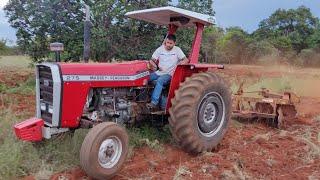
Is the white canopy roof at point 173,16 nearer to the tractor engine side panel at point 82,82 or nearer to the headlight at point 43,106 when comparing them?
the tractor engine side panel at point 82,82

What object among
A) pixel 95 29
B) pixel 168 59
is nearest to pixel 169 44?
pixel 168 59

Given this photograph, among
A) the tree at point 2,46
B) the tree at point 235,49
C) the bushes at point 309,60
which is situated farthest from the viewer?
the tree at point 235,49

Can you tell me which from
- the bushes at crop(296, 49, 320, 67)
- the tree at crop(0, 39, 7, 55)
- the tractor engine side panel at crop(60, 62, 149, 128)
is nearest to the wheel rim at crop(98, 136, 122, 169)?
the tractor engine side panel at crop(60, 62, 149, 128)

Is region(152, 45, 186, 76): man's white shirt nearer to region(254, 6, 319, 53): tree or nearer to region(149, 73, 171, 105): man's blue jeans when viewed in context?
region(149, 73, 171, 105): man's blue jeans

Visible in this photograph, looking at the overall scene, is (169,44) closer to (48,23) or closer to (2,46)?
(48,23)

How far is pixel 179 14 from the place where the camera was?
6.65 metres

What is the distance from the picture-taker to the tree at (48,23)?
44.3ft

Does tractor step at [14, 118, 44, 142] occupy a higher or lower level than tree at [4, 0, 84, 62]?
lower

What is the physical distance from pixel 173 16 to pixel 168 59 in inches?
26.8

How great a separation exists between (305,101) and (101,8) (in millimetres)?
6163

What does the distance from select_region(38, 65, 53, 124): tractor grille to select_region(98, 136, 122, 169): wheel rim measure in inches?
33.8

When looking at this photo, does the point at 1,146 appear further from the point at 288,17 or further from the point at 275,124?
the point at 288,17

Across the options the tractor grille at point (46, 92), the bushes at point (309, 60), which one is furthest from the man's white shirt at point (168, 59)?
the bushes at point (309, 60)

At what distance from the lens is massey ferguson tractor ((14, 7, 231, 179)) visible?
17.7 ft
